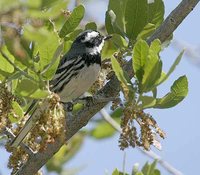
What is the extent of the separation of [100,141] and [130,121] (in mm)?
2027

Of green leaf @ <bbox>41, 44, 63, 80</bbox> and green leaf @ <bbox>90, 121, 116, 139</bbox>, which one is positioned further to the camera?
green leaf @ <bbox>90, 121, 116, 139</bbox>

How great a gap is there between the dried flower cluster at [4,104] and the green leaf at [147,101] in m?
0.55

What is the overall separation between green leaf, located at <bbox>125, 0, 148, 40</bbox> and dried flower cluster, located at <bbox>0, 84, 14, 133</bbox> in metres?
0.59

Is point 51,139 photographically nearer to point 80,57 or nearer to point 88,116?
point 88,116

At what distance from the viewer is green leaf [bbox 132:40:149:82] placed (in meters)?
2.04

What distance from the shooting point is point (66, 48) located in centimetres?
250

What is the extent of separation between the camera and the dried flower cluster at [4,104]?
2193 millimetres

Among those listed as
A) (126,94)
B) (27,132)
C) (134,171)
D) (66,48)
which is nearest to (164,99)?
(126,94)

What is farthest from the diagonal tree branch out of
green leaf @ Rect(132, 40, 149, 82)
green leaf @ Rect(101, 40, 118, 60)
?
green leaf @ Rect(132, 40, 149, 82)

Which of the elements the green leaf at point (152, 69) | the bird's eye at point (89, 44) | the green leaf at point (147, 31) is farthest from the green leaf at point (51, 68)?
the bird's eye at point (89, 44)

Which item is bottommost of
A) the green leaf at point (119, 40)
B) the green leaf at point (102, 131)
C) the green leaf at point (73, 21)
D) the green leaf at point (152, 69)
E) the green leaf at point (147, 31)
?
the green leaf at point (102, 131)

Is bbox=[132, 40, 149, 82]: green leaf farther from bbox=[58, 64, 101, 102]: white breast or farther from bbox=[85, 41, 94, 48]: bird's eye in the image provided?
bbox=[85, 41, 94, 48]: bird's eye

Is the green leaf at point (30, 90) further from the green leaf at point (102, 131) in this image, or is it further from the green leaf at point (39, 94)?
the green leaf at point (102, 131)

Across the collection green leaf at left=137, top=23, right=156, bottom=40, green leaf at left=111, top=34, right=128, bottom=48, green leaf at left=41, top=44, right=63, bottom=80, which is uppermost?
green leaf at left=137, top=23, right=156, bottom=40
